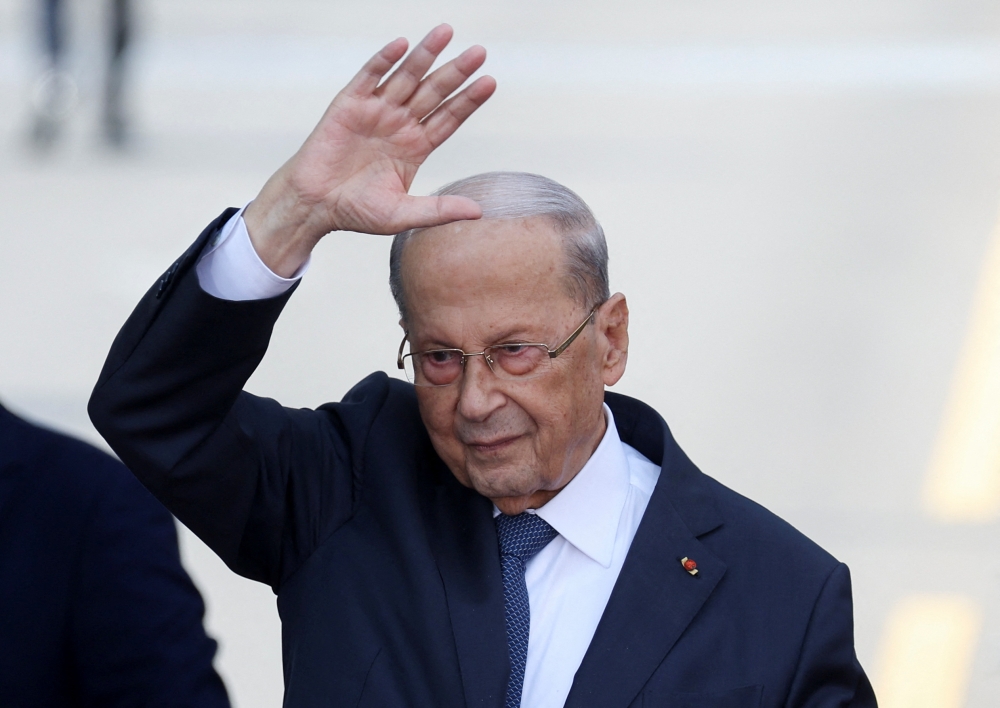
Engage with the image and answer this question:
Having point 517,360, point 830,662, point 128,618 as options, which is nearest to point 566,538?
point 517,360

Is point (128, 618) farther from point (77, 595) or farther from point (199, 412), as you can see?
point (199, 412)

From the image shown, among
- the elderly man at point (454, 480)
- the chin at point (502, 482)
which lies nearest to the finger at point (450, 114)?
the elderly man at point (454, 480)

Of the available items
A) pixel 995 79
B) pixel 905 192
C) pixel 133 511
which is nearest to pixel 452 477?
pixel 133 511

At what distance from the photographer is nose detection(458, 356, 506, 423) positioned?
5.73 feet

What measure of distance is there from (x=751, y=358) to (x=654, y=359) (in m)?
0.32

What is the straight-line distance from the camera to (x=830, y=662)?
1.76 meters

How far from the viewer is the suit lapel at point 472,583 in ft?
5.65

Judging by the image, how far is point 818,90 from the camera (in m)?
4.98

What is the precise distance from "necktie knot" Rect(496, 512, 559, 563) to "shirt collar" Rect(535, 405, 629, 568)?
0.01 m

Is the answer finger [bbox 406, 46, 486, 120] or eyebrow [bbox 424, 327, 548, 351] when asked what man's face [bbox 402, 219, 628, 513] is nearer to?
eyebrow [bbox 424, 327, 548, 351]

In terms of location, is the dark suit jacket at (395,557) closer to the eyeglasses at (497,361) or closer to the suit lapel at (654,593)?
the suit lapel at (654,593)

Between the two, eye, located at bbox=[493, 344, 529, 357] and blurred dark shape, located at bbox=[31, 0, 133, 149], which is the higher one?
blurred dark shape, located at bbox=[31, 0, 133, 149]

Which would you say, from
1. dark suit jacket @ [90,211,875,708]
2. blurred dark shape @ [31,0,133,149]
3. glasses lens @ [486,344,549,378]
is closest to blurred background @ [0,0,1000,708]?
blurred dark shape @ [31,0,133,149]

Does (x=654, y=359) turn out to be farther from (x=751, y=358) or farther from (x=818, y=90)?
(x=818, y=90)
